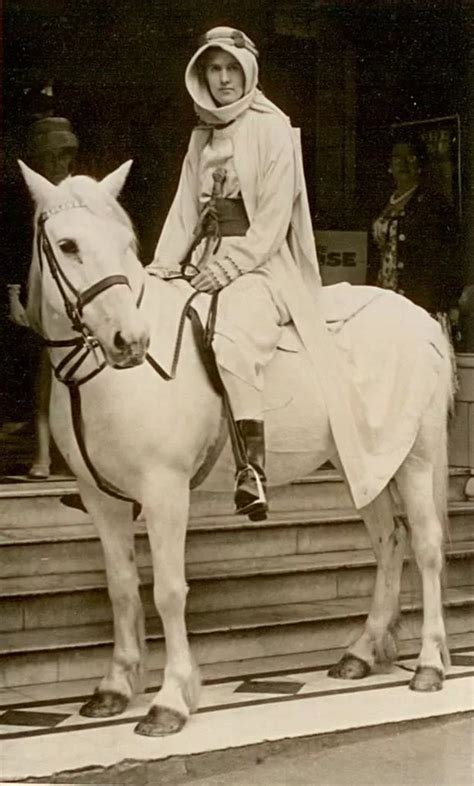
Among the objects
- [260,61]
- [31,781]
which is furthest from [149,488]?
[260,61]

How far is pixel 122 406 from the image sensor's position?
17.6 feet

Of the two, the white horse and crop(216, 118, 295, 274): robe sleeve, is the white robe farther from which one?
the white horse

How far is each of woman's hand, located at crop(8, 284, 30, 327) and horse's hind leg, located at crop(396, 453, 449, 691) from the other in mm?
1901

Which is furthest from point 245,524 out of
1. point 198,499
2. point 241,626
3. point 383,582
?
point 383,582

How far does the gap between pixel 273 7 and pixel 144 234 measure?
1.34m

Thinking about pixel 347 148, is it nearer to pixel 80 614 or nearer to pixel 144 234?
pixel 144 234

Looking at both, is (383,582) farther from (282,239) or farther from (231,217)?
(231,217)

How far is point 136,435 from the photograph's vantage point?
5.36m

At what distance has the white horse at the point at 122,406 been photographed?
5.09m

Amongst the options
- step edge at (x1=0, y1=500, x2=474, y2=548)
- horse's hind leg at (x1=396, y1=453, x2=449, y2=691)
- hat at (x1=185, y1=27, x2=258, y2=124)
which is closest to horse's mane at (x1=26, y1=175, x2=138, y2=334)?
hat at (x1=185, y1=27, x2=258, y2=124)

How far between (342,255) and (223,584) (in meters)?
2.19

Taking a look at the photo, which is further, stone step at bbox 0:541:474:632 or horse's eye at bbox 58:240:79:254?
stone step at bbox 0:541:474:632

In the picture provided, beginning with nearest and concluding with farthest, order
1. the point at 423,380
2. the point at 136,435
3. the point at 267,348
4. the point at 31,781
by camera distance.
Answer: the point at 31,781 < the point at 136,435 < the point at 267,348 < the point at 423,380

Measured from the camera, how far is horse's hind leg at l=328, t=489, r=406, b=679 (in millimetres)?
6383
